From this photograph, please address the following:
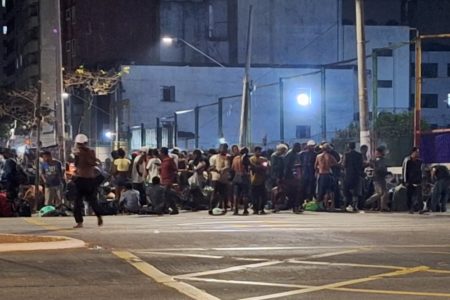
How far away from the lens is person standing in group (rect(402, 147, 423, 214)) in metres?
20.6

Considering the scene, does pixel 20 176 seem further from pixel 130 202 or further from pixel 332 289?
Answer: pixel 332 289

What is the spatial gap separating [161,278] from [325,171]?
11829 mm

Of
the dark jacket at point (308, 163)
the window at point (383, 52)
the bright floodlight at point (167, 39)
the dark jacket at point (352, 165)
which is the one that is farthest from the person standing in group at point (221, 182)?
the bright floodlight at point (167, 39)

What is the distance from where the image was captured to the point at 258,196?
20.1 meters

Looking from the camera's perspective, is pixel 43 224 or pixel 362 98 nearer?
pixel 43 224

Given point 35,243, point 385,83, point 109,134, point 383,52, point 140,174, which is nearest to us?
point 35,243

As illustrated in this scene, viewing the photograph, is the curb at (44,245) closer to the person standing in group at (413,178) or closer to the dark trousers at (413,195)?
the person standing in group at (413,178)

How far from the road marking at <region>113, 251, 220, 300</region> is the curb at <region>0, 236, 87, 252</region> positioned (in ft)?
2.86

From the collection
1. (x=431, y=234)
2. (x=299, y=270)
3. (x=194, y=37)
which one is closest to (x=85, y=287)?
(x=299, y=270)

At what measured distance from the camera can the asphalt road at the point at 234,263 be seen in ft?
28.8

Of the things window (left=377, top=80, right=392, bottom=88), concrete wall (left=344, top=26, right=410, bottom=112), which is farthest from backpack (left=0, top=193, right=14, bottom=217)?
window (left=377, top=80, right=392, bottom=88)

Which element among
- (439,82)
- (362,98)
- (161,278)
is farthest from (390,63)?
(161,278)

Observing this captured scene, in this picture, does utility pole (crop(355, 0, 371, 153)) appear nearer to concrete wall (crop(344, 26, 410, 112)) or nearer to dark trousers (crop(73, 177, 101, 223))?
dark trousers (crop(73, 177, 101, 223))

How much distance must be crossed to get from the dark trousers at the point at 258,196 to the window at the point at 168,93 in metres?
36.4
